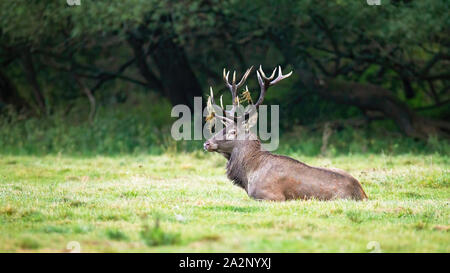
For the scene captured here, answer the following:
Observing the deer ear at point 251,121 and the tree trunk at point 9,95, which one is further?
the tree trunk at point 9,95

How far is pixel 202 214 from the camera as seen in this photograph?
805 cm

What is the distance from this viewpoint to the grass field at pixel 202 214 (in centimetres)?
632

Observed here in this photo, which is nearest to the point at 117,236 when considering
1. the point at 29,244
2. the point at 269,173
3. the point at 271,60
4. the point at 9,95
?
the point at 29,244

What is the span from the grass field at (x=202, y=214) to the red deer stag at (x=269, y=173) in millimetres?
299

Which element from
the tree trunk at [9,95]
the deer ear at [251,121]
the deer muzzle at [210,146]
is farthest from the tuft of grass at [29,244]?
the tree trunk at [9,95]

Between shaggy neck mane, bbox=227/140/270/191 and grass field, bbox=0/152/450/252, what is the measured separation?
283 millimetres

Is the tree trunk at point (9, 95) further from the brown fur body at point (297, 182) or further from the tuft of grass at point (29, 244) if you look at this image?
the tuft of grass at point (29, 244)

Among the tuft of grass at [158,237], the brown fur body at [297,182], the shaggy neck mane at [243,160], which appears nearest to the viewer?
the tuft of grass at [158,237]

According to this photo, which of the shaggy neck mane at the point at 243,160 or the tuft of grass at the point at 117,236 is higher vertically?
the shaggy neck mane at the point at 243,160

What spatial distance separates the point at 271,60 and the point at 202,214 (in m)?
16.0

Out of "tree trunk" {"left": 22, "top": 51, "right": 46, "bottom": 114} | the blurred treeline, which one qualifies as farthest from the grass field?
"tree trunk" {"left": 22, "top": 51, "right": 46, "bottom": 114}

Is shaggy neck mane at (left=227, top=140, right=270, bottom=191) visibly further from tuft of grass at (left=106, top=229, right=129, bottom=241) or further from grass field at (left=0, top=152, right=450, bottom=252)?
tuft of grass at (left=106, top=229, right=129, bottom=241)

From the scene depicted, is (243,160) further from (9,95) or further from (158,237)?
(9,95)

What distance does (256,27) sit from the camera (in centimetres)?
2008
